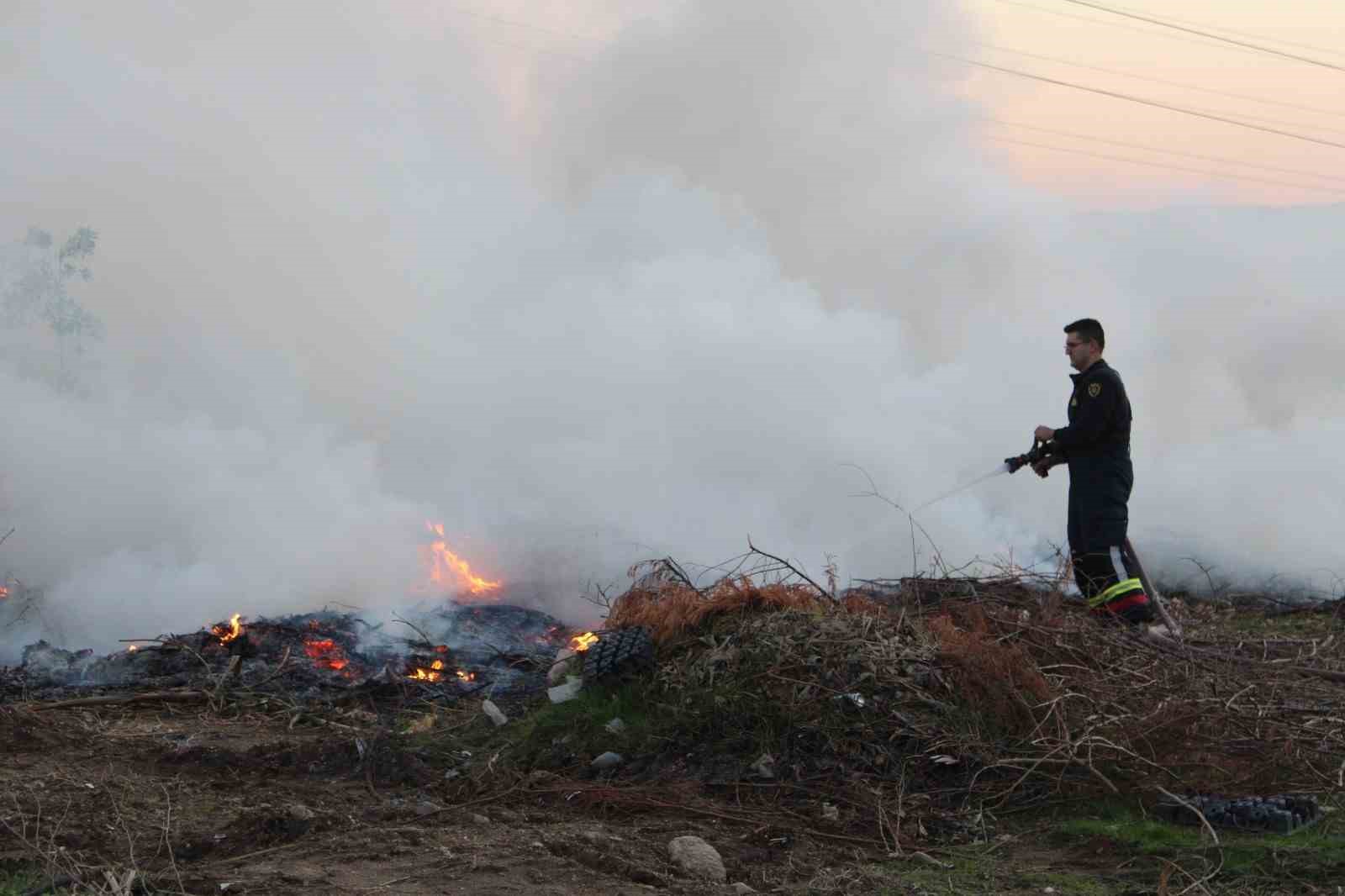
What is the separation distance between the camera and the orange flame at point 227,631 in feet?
24.3

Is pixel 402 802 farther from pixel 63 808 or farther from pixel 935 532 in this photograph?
pixel 935 532

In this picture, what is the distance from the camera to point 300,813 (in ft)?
14.7

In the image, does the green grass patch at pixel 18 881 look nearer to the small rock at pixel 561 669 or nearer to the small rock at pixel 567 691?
the small rock at pixel 567 691

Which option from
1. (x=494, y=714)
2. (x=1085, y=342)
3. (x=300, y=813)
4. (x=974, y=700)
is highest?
(x=1085, y=342)

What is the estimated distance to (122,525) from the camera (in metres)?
9.14

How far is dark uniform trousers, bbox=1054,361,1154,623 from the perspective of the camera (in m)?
6.52

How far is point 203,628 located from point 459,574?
1.86 meters

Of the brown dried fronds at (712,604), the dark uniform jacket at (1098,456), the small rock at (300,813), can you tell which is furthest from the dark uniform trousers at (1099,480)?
the small rock at (300,813)

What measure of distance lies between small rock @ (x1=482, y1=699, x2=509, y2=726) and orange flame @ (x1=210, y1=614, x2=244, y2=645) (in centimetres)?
210

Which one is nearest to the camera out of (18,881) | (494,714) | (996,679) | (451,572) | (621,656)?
(18,881)

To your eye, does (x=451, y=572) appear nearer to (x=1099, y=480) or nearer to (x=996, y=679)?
(x=1099, y=480)

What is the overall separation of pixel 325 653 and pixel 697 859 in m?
3.98

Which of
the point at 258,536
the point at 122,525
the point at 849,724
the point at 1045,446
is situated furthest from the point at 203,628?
the point at 1045,446

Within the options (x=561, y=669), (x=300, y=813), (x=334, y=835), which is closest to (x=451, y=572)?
(x=561, y=669)
